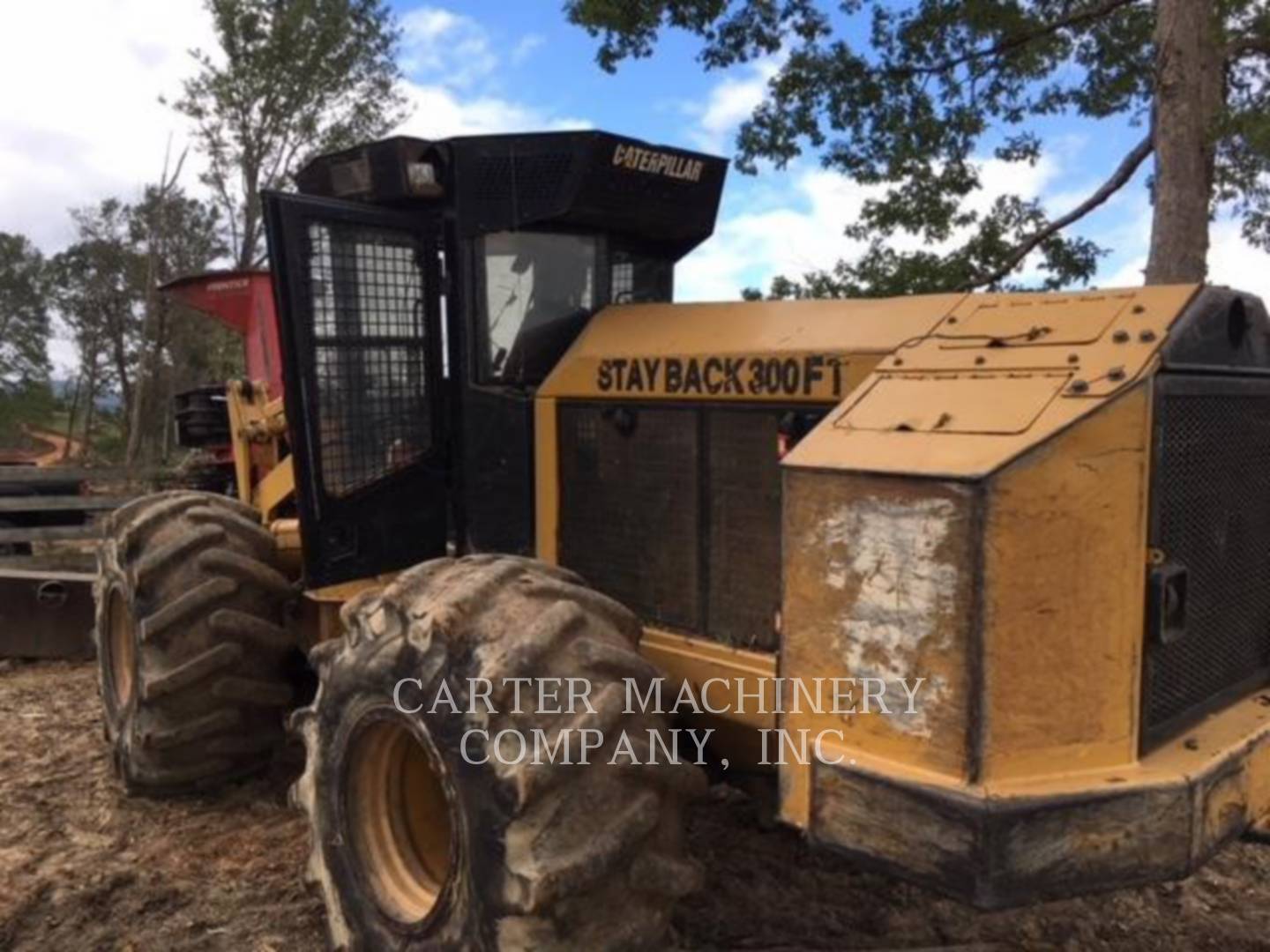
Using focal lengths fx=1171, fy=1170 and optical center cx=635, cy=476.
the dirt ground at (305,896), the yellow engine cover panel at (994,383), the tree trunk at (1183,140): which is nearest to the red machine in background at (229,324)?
the dirt ground at (305,896)

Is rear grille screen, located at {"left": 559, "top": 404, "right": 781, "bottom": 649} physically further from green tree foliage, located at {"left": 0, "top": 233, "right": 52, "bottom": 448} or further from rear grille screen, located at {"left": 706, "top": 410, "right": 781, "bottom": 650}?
green tree foliage, located at {"left": 0, "top": 233, "right": 52, "bottom": 448}

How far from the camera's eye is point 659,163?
448 centimetres

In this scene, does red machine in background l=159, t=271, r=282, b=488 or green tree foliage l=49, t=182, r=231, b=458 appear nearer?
red machine in background l=159, t=271, r=282, b=488

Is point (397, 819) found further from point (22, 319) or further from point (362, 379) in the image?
point (22, 319)

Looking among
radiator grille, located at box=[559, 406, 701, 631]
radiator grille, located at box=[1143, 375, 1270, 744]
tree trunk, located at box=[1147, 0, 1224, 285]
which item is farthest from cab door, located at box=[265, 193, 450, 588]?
tree trunk, located at box=[1147, 0, 1224, 285]

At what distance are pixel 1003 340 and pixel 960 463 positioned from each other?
1.94 feet

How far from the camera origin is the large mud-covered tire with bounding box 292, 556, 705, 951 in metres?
2.72

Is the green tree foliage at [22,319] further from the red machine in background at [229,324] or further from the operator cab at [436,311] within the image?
the operator cab at [436,311]

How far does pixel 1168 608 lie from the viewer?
2.70 meters

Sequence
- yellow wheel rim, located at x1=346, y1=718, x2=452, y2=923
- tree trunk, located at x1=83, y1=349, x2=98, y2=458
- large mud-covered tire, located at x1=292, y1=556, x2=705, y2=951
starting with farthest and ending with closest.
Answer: tree trunk, located at x1=83, y1=349, x2=98, y2=458 < yellow wheel rim, located at x1=346, y1=718, x2=452, y2=923 < large mud-covered tire, located at x1=292, y1=556, x2=705, y2=951

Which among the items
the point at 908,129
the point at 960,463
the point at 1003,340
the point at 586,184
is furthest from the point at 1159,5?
the point at 960,463

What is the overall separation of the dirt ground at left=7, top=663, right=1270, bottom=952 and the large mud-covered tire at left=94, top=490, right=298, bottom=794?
258mm

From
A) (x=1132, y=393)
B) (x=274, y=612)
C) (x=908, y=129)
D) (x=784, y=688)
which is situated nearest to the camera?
(x=1132, y=393)

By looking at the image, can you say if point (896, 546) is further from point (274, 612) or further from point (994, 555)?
point (274, 612)
